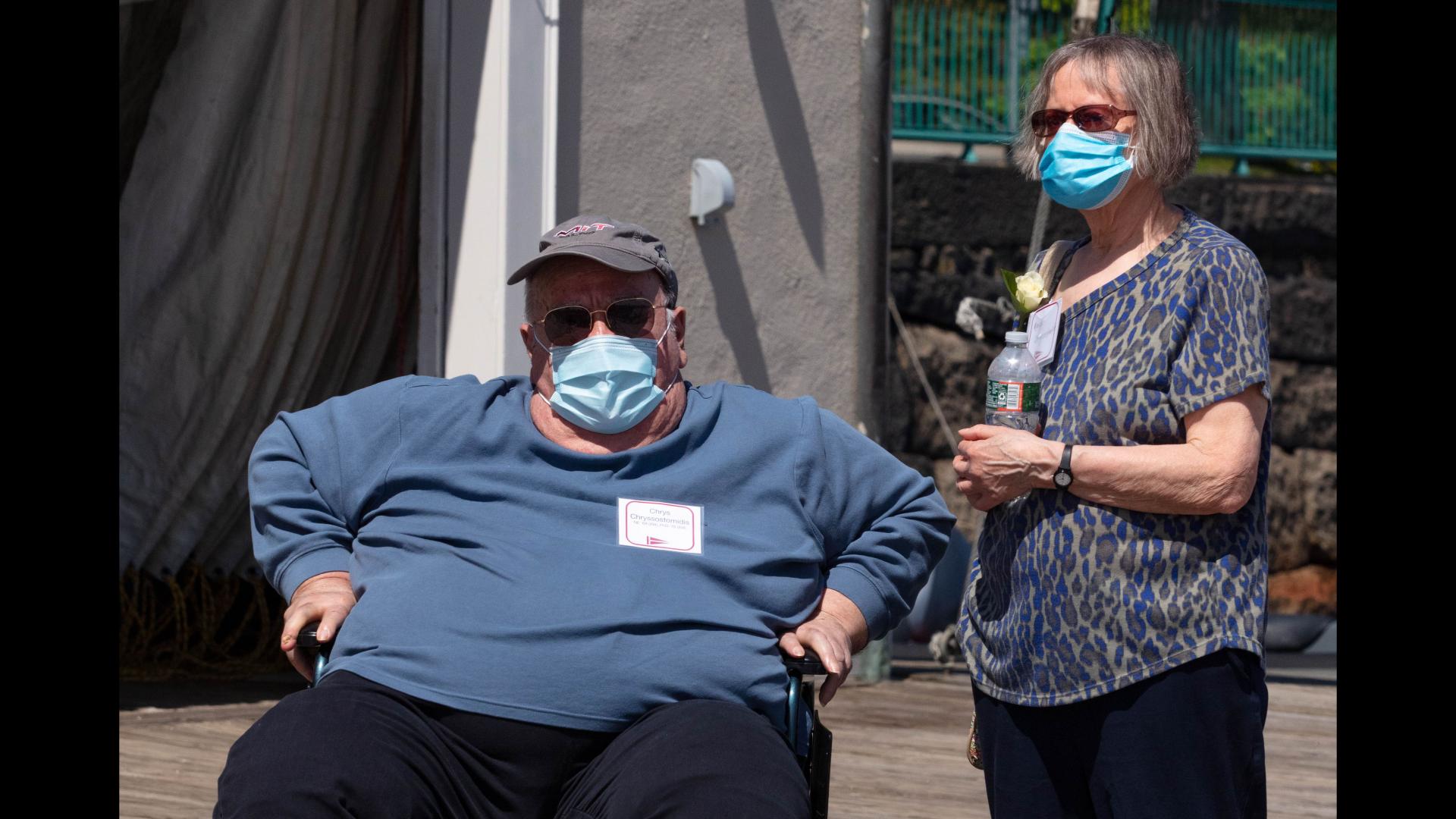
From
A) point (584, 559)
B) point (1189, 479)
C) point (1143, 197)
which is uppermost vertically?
point (1143, 197)

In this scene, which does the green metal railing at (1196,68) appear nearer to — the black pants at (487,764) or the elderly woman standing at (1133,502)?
the elderly woman standing at (1133,502)

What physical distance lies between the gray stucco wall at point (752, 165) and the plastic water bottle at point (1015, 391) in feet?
11.2

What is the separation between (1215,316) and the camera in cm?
237

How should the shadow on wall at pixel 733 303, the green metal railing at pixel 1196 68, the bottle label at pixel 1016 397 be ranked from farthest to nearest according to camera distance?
the green metal railing at pixel 1196 68
the shadow on wall at pixel 733 303
the bottle label at pixel 1016 397

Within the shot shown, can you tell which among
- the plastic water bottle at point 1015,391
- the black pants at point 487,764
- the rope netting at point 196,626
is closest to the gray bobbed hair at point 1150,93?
the plastic water bottle at point 1015,391

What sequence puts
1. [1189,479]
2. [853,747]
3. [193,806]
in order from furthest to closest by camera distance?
[853,747] < [193,806] < [1189,479]

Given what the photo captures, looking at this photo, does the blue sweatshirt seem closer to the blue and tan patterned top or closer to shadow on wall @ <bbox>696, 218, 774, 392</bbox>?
the blue and tan patterned top

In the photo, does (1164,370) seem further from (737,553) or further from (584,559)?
(584,559)

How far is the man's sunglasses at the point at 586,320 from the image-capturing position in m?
3.07

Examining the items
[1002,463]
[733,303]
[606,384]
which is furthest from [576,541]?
[733,303]

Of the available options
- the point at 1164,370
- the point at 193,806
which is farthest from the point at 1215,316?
the point at 193,806

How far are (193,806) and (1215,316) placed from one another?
2962mm

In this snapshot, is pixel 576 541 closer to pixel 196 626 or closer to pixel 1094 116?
pixel 1094 116

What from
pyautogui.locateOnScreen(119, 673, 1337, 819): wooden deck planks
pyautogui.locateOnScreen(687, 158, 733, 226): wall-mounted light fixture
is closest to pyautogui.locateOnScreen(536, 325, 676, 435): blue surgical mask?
pyautogui.locateOnScreen(119, 673, 1337, 819): wooden deck planks
